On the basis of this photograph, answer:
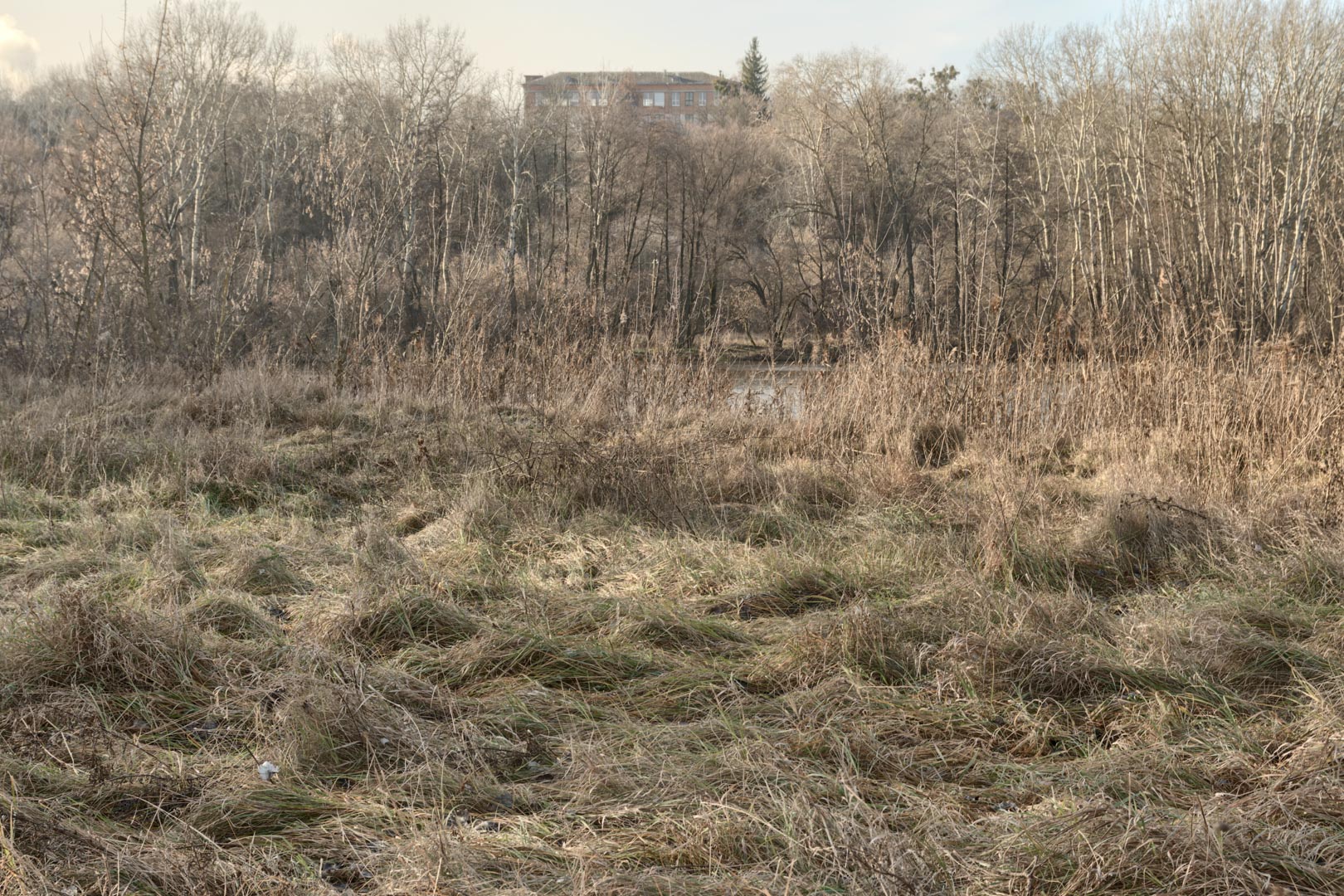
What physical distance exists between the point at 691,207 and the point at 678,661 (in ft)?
79.2

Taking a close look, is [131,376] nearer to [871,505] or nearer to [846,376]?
[846,376]

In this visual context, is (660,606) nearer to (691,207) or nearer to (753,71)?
(691,207)

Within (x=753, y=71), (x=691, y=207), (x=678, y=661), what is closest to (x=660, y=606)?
(x=678, y=661)

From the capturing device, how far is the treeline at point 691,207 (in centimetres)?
920

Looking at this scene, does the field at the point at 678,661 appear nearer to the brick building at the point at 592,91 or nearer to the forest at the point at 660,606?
the forest at the point at 660,606

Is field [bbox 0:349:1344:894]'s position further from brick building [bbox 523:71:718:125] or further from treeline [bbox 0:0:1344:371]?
brick building [bbox 523:71:718:125]

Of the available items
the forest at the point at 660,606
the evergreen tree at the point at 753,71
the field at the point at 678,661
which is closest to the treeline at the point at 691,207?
the forest at the point at 660,606

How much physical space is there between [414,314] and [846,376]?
43.0ft

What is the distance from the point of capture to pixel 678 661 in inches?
128

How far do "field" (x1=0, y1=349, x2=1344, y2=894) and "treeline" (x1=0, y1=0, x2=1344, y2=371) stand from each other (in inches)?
96.0

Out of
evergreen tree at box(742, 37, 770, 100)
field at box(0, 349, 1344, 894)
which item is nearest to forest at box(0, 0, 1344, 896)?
field at box(0, 349, 1344, 894)

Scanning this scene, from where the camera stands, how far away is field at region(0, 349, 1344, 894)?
2.10 m

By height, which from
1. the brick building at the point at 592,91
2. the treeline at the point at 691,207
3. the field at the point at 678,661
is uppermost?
the brick building at the point at 592,91

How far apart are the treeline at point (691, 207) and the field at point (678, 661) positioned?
2439 millimetres
